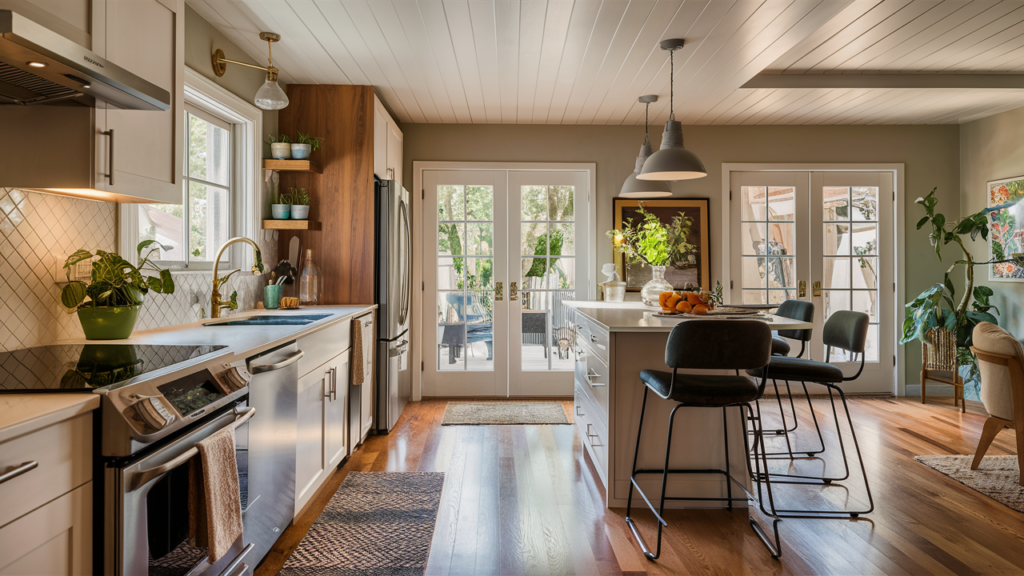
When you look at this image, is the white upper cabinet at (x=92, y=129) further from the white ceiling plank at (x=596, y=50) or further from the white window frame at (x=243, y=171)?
the white ceiling plank at (x=596, y=50)

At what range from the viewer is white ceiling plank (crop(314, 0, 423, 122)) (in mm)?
2723

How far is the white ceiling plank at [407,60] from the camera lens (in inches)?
107

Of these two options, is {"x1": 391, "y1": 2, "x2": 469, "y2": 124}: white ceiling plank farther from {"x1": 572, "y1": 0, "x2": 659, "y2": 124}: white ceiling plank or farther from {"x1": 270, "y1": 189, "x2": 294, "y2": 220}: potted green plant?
{"x1": 270, "y1": 189, "x2": 294, "y2": 220}: potted green plant

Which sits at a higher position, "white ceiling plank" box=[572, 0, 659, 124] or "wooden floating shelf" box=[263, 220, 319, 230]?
"white ceiling plank" box=[572, 0, 659, 124]

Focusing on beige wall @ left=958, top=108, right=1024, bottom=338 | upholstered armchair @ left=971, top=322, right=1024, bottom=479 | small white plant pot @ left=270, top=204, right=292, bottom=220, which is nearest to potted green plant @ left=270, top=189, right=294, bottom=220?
small white plant pot @ left=270, top=204, right=292, bottom=220

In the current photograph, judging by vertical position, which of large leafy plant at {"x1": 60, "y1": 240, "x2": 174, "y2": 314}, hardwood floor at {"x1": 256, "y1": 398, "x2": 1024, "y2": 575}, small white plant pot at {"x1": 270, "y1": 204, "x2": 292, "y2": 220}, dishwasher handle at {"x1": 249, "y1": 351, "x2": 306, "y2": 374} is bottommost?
hardwood floor at {"x1": 256, "y1": 398, "x2": 1024, "y2": 575}

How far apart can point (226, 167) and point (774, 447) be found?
12.3 feet

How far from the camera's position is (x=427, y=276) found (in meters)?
4.95

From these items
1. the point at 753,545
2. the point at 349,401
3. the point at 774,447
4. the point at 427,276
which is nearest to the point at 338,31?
the point at 349,401

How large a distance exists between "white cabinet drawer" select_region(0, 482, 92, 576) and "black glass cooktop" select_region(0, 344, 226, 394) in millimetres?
241

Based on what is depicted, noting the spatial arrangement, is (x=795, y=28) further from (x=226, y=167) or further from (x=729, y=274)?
(x=226, y=167)

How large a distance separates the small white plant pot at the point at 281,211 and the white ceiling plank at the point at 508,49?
5.30 ft

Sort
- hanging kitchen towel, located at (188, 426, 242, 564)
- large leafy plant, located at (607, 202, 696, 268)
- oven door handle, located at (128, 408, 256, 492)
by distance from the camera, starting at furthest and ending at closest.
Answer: large leafy plant, located at (607, 202, 696, 268) < hanging kitchen towel, located at (188, 426, 242, 564) < oven door handle, located at (128, 408, 256, 492)

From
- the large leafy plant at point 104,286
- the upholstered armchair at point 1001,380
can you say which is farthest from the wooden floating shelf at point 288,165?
the upholstered armchair at point 1001,380
